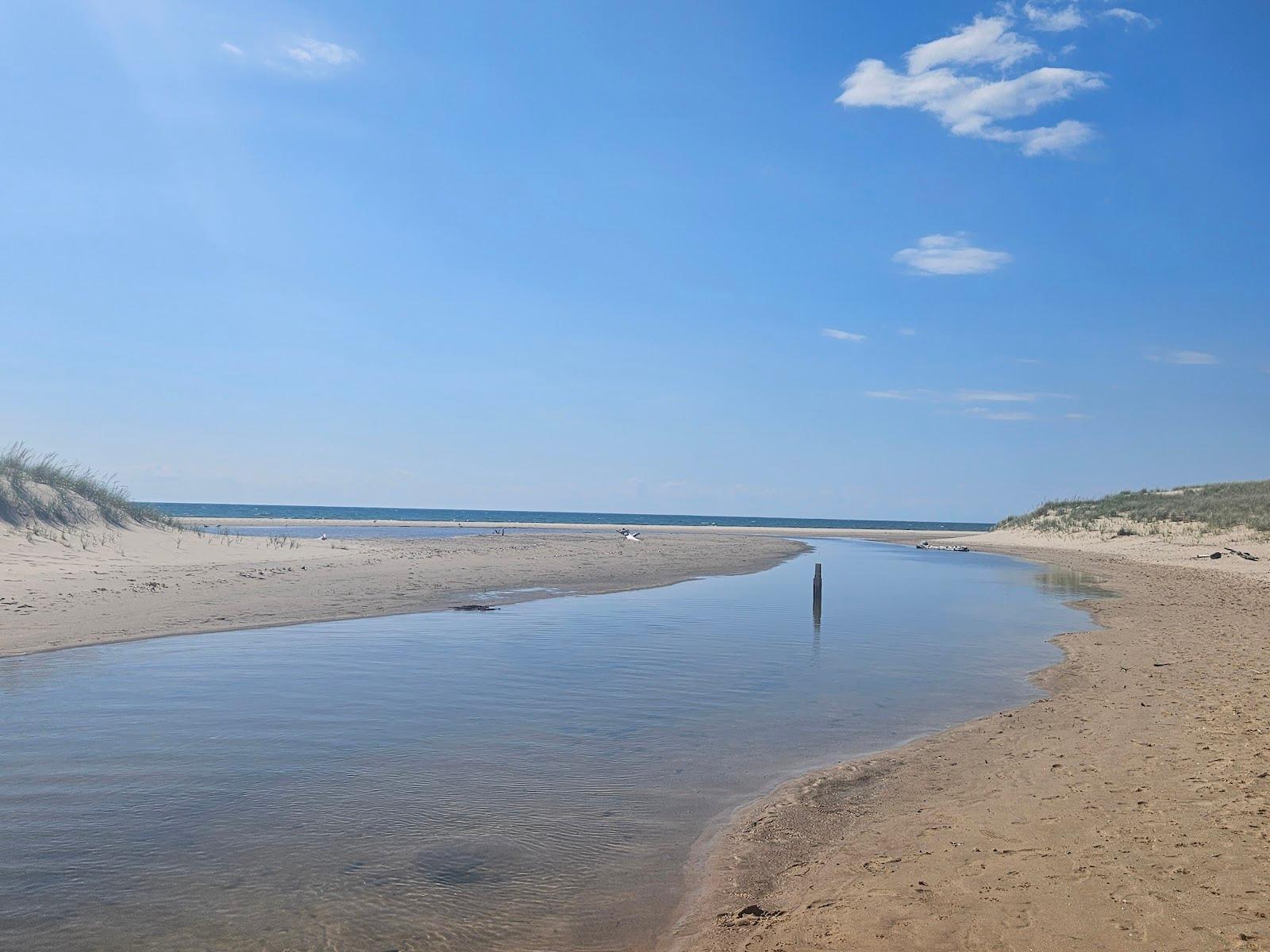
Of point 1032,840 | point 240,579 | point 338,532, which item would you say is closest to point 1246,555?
point 1032,840

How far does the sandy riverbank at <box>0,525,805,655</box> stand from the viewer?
1684 centimetres

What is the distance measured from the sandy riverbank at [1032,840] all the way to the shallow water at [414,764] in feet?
2.21

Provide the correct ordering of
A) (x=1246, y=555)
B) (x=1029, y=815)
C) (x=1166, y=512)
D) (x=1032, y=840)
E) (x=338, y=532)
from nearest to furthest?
(x=1032, y=840) → (x=1029, y=815) → (x=1246, y=555) → (x=1166, y=512) → (x=338, y=532)

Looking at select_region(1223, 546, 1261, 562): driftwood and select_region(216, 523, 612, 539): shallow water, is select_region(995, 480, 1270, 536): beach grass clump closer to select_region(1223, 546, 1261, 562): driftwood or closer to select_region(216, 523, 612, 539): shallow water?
select_region(1223, 546, 1261, 562): driftwood

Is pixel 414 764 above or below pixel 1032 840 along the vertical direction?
below

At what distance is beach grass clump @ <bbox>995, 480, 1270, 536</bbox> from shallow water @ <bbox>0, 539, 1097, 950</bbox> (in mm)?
34420

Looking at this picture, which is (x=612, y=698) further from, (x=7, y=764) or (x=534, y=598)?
(x=534, y=598)

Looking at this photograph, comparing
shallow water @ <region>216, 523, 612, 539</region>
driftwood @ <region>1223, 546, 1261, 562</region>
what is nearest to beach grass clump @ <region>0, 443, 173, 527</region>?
shallow water @ <region>216, 523, 612, 539</region>

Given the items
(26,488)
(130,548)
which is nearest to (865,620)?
(130,548)

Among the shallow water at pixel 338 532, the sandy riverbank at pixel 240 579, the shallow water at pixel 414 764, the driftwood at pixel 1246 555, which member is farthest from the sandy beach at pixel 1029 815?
the shallow water at pixel 338 532

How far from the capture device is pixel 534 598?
24.1m

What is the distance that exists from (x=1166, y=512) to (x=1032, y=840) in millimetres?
55842

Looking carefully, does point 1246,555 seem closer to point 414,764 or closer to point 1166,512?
point 1166,512

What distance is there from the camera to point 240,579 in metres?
23.9
